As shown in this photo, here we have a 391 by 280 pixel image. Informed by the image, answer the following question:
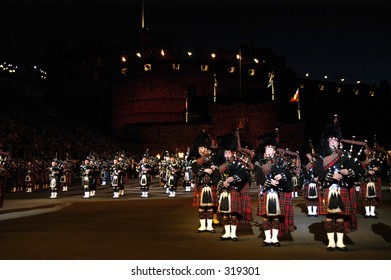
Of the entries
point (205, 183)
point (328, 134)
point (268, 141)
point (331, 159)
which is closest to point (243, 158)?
point (205, 183)

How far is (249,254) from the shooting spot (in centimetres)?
1055

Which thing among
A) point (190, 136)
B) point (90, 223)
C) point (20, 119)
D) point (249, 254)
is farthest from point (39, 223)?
point (190, 136)

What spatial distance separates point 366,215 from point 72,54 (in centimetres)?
9596

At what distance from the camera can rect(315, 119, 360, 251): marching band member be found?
11.2 metres

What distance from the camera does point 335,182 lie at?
1155 cm

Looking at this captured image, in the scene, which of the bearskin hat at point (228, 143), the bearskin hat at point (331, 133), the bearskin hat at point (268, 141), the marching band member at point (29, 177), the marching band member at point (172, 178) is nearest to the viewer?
the bearskin hat at point (331, 133)

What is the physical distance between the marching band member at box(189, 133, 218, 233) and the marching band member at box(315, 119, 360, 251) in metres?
3.39

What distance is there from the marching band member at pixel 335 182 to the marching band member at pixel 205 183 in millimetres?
3389

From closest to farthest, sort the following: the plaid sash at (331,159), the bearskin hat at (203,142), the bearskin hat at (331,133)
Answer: the plaid sash at (331,159) → the bearskin hat at (331,133) → the bearskin hat at (203,142)

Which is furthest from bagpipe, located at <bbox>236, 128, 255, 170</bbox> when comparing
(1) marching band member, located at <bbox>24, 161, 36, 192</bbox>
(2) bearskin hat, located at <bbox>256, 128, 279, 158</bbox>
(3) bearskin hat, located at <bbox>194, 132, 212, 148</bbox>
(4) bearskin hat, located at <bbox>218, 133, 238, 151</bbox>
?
(1) marching band member, located at <bbox>24, 161, 36, 192</bbox>

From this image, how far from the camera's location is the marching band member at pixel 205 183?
1436 centimetres

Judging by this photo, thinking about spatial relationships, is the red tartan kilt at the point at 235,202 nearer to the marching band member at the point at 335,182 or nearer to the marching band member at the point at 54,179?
the marching band member at the point at 335,182

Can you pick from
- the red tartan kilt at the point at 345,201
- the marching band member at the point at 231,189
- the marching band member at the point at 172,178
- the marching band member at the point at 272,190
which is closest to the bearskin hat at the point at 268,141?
the marching band member at the point at 272,190
